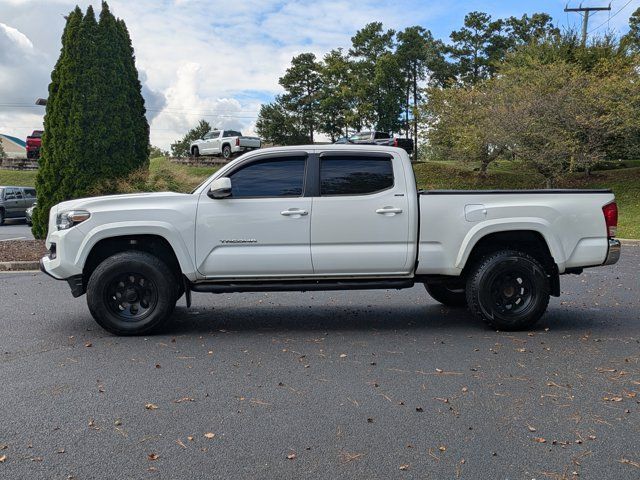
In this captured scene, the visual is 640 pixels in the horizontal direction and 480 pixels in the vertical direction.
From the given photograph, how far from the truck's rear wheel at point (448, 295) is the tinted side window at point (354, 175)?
185 cm

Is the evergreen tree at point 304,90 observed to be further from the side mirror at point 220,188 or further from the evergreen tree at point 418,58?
the side mirror at point 220,188

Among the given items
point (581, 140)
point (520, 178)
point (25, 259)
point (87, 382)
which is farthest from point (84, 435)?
point (520, 178)

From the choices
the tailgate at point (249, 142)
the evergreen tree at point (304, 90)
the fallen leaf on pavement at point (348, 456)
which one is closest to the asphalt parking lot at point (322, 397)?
the fallen leaf on pavement at point (348, 456)

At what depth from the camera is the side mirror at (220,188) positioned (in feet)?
19.7

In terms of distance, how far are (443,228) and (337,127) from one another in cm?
4960

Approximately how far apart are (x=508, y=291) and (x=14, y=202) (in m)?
21.2

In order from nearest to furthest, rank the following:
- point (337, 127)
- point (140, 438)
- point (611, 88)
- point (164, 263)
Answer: point (140, 438) < point (164, 263) < point (611, 88) < point (337, 127)

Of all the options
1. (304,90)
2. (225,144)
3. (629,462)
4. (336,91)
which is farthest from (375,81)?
(629,462)

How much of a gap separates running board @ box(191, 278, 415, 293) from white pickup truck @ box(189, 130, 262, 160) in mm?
25908

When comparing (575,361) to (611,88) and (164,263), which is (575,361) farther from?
(611,88)

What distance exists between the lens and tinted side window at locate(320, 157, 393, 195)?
20.7 feet

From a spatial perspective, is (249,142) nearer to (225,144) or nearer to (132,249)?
(225,144)

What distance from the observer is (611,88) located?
2464 centimetres

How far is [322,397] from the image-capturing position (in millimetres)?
4293
